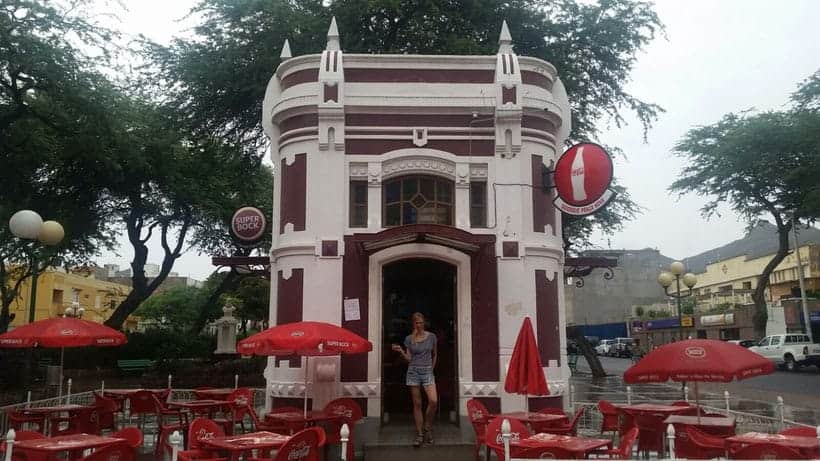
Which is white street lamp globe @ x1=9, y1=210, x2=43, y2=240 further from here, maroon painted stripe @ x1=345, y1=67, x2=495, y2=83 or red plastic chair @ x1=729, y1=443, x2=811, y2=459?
red plastic chair @ x1=729, y1=443, x2=811, y2=459

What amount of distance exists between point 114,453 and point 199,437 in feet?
2.90

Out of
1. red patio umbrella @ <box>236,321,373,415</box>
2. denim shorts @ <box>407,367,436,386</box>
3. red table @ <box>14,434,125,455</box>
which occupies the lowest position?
red table @ <box>14,434,125,455</box>

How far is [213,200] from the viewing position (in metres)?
28.1

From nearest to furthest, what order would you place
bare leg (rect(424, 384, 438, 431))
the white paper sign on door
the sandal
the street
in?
bare leg (rect(424, 384, 438, 431)) < the sandal < the white paper sign on door < the street

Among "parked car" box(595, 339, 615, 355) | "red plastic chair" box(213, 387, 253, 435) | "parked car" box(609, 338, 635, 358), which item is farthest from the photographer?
"parked car" box(595, 339, 615, 355)

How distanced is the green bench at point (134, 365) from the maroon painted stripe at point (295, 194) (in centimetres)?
1679

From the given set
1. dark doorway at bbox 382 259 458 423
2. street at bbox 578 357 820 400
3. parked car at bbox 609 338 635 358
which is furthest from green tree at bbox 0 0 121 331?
parked car at bbox 609 338 635 358

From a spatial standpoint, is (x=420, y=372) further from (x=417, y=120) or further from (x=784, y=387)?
(x=784, y=387)

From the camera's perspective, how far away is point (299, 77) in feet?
42.1

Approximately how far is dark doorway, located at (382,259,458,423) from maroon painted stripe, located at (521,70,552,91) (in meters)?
3.80

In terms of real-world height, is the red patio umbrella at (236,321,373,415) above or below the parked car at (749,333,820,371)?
above

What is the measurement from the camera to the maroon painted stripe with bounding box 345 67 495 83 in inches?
499

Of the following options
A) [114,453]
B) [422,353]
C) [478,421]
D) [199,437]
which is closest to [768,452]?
[478,421]

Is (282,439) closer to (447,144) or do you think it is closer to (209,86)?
(447,144)
